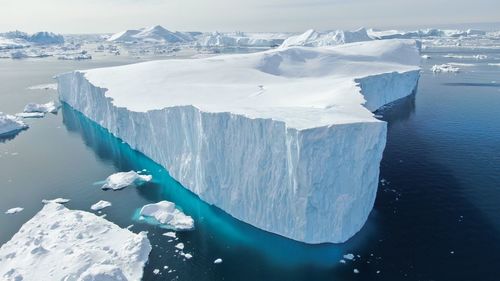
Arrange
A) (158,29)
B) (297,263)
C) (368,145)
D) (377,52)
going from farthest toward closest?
(158,29) < (377,52) < (368,145) < (297,263)

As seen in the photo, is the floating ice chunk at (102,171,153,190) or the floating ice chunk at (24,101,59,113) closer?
the floating ice chunk at (102,171,153,190)

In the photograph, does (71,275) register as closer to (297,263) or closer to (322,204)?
(297,263)

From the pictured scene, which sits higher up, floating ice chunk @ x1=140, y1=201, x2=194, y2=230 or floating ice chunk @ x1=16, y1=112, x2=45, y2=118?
floating ice chunk @ x1=16, y1=112, x2=45, y2=118

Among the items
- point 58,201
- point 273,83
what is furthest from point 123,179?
point 273,83

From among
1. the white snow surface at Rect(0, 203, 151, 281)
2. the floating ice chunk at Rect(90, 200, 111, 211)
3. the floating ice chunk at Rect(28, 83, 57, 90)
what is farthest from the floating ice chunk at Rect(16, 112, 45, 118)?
the white snow surface at Rect(0, 203, 151, 281)

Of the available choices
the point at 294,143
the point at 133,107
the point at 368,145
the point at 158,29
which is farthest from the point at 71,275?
the point at 158,29

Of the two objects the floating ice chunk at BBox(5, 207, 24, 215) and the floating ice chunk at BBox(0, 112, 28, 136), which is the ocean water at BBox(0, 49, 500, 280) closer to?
the floating ice chunk at BBox(5, 207, 24, 215)

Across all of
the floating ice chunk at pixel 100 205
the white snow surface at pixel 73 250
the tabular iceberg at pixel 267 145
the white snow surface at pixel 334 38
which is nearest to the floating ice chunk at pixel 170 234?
the white snow surface at pixel 73 250
